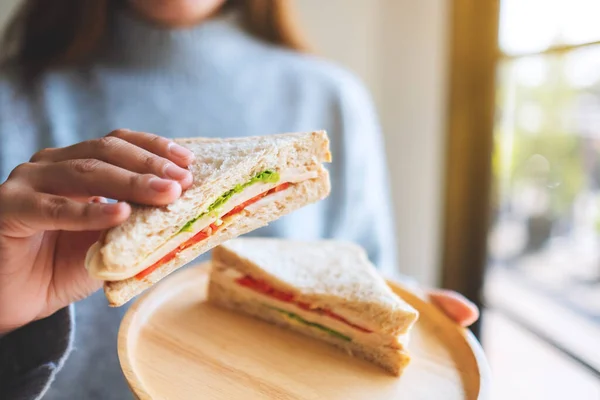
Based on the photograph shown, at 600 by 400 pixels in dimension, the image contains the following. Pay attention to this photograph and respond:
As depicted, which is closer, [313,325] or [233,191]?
[233,191]

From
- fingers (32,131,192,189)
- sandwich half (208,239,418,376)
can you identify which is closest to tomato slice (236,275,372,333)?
sandwich half (208,239,418,376)

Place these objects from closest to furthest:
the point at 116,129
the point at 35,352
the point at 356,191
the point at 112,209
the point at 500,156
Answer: the point at 112,209
the point at 35,352
the point at 116,129
the point at 356,191
the point at 500,156

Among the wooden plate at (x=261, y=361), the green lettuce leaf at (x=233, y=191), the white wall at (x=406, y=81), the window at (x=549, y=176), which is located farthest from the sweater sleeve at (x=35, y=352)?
the white wall at (x=406, y=81)

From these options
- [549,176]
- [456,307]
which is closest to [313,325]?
[456,307]

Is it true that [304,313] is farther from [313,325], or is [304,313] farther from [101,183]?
[101,183]

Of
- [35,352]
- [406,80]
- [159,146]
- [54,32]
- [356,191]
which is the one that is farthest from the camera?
[406,80]

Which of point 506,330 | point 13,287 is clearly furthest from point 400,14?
point 13,287

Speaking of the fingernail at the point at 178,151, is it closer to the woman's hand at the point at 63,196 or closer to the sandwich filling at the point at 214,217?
the woman's hand at the point at 63,196
